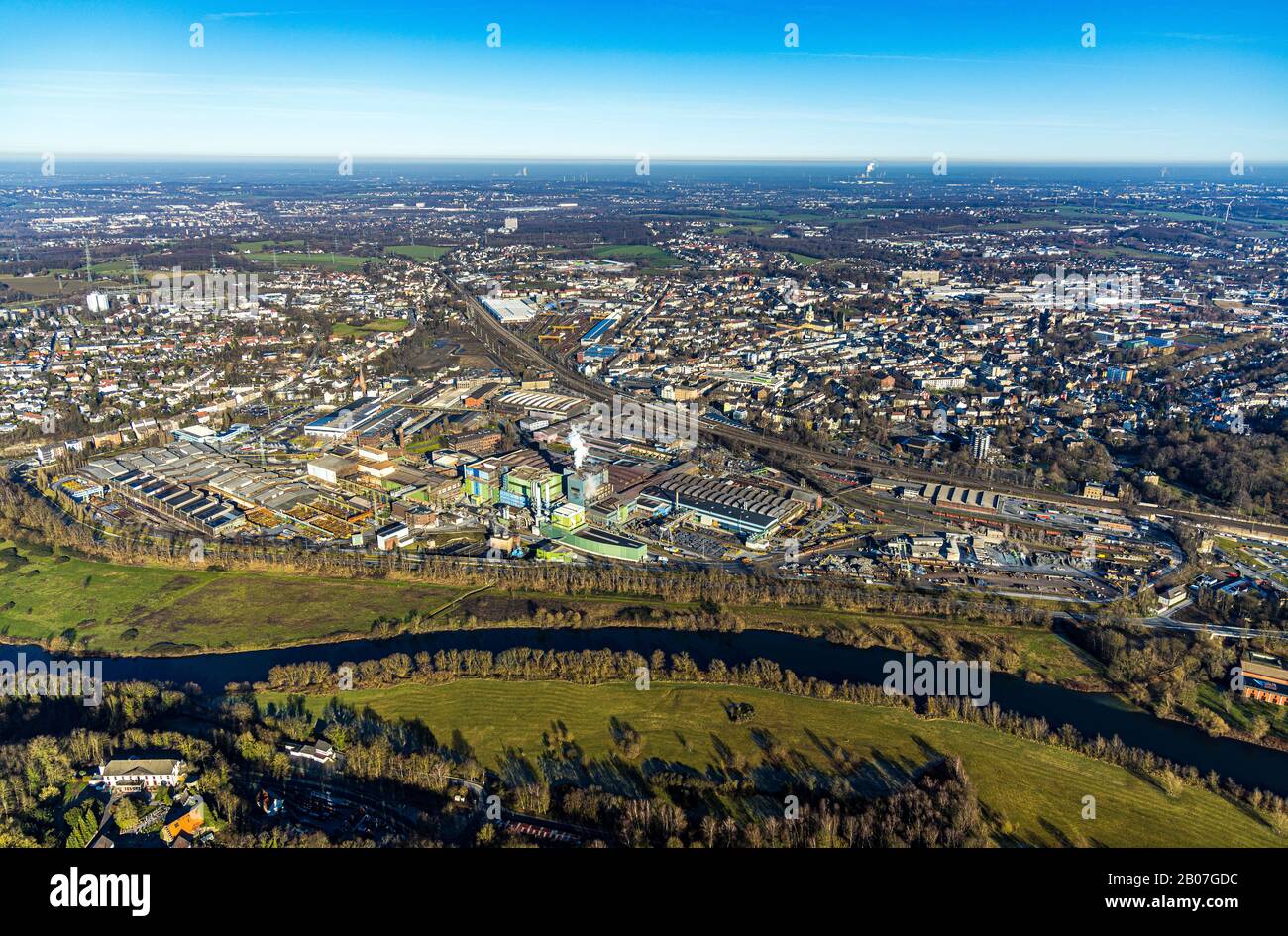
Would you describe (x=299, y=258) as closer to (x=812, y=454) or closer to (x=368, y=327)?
(x=368, y=327)

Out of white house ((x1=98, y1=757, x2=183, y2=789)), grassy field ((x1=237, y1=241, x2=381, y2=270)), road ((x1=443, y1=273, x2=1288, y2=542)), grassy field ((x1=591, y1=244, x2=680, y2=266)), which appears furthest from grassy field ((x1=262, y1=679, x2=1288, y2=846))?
grassy field ((x1=591, y1=244, x2=680, y2=266))

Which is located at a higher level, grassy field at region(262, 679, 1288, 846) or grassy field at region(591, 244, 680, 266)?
grassy field at region(591, 244, 680, 266)

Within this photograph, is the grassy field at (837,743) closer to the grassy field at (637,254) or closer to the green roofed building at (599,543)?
the green roofed building at (599,543)

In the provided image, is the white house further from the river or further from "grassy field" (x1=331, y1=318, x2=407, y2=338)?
"grassy field" (x1=331, y1=318, x2=407, y2=338)

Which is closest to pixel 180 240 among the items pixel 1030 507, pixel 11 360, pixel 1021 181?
pixel 11 360

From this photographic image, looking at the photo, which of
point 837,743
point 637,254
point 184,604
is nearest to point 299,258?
point 637,254

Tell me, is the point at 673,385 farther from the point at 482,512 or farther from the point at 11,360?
the point at 11,360
